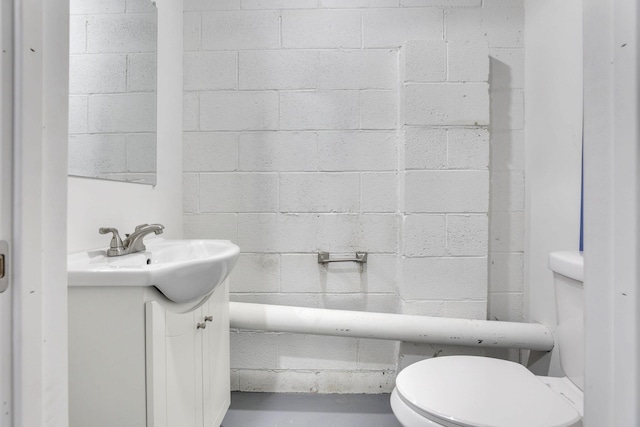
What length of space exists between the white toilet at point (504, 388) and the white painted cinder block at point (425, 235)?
0.50 metres

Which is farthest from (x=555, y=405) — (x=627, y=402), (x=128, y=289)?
(x=128, y=289)

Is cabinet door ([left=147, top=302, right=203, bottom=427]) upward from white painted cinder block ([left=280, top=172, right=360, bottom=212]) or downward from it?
downward

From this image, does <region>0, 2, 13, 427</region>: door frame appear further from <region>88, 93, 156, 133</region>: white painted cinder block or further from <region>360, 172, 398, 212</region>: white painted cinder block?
<region>360, 172, 398, 212</region>: white painted cinder block

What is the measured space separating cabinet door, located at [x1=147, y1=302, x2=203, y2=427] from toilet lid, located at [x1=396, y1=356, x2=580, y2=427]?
2.09 ft

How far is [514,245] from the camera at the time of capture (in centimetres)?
169

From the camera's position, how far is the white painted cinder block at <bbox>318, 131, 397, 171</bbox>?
5.52ft

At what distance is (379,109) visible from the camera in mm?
1680

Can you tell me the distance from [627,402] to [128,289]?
0.89 metres

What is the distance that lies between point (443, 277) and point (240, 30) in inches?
62.0

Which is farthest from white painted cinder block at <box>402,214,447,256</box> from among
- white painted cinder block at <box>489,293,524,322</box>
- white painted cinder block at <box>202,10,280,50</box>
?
white painted cinder block at <box>202,10,280,50</box>

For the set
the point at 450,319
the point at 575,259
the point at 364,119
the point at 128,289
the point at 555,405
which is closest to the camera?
the point at 128,289

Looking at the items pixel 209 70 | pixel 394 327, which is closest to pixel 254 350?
pixel 394 327

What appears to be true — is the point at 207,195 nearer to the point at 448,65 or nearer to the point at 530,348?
the point at 448,65

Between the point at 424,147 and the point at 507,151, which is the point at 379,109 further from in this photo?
the point at 507,151
